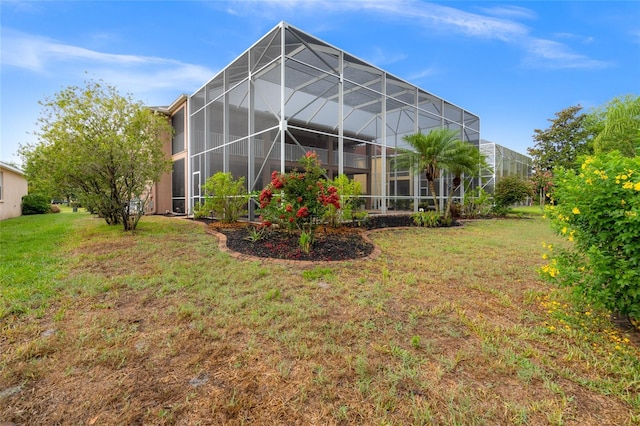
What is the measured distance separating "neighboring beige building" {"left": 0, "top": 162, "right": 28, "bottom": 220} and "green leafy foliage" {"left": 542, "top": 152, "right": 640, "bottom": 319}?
19708 mm

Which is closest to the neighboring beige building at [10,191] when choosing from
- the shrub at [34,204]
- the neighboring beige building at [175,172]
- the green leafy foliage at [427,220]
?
the shrub at [34,204]

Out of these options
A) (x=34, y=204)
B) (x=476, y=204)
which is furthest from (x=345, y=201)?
(x=34, y=204)

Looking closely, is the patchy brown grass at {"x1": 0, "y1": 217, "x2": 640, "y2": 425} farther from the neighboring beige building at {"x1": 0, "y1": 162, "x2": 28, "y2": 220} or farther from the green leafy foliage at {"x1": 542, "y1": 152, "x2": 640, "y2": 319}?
the neighboring beige building at {"x1": 0, "y1": 162, "x2": 28, "y2": 220}

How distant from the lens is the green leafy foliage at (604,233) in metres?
2.11

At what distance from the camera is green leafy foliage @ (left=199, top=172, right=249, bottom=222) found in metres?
9.22

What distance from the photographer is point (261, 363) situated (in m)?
2.00

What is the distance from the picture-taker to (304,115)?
13.2 m

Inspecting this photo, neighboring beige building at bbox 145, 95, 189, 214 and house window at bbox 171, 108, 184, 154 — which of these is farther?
house window at bbox 171, 108, 184, 154

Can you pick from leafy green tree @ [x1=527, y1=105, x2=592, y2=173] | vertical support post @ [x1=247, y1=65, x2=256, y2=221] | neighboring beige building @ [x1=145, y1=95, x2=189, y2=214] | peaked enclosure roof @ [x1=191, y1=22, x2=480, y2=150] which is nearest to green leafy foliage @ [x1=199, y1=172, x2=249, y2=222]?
vertical support post @ [x1=247, y1=65, x2=256, y2=221]

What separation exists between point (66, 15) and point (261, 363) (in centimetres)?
916

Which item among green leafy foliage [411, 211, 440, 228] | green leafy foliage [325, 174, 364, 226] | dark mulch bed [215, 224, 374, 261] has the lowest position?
dark mulch bed [215, 224, 374, 261]

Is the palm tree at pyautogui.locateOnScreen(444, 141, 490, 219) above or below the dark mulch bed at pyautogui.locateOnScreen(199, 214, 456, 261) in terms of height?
above

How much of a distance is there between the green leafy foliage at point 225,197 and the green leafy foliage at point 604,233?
812cm

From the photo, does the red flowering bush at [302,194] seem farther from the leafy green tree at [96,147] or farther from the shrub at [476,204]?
the shrub at [476,204]
